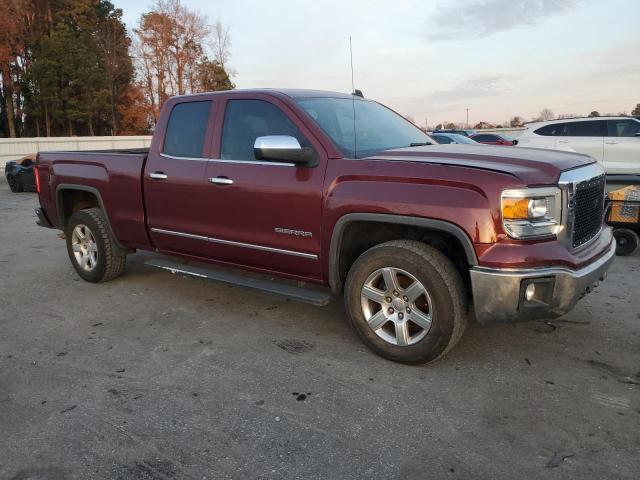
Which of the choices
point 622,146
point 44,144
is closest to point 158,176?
point 622,146

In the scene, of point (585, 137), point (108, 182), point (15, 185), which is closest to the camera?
point (108, 182)

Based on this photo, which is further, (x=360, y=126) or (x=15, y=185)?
(x=15, y=185)

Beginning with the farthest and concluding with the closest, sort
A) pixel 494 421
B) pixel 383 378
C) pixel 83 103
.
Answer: pixel 83 103
pixel 383 378
pixel 494 421

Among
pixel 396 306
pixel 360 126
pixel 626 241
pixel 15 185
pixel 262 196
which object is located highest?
pixel 360 126

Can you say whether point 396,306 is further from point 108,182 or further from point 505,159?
point 108,182

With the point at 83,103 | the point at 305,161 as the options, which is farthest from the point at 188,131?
the point at 83,103

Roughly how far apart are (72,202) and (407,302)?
4.32 m

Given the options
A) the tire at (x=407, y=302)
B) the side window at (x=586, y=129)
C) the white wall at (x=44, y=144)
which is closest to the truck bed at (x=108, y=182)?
the tire at (x=407, y=302)

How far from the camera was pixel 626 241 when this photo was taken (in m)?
6.82

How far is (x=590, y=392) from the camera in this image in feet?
10.6

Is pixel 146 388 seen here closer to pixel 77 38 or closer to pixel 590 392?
pixel 590 392

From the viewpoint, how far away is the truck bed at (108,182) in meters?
5.08

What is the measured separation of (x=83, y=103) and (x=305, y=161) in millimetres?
43321

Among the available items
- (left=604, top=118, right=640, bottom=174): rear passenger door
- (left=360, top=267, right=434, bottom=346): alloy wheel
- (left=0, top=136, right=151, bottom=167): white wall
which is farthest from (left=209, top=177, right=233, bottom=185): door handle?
(left=0, top=136, right=151, bottom=167): white wall
